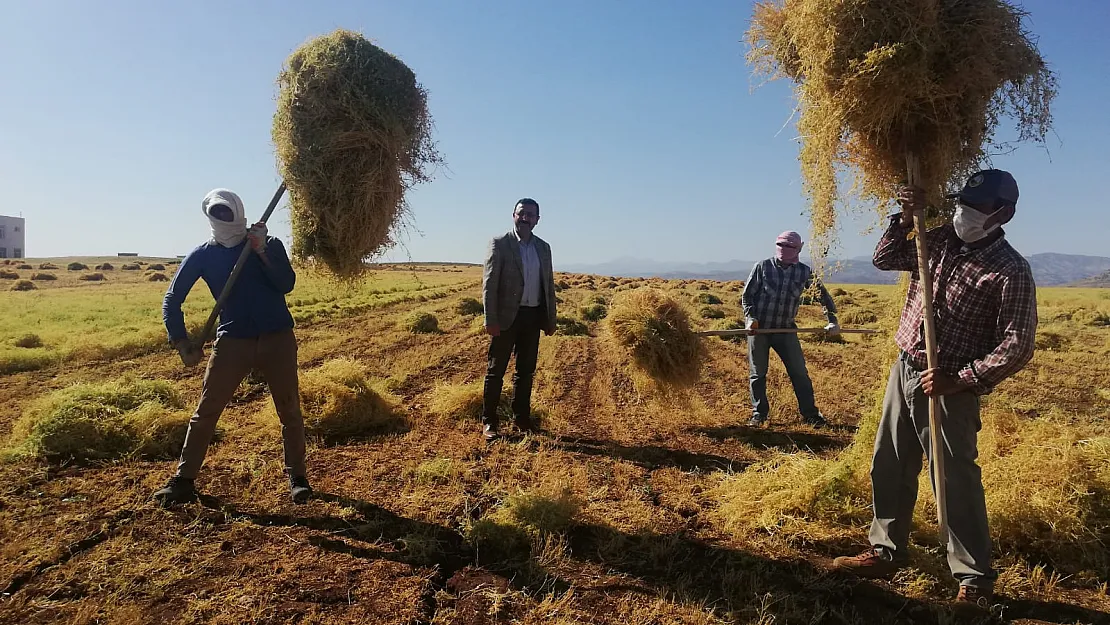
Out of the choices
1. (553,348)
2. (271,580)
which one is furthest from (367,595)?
(553,348)

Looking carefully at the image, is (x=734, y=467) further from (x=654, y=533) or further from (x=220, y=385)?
(x=220, y=385)

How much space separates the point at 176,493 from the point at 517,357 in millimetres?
3110

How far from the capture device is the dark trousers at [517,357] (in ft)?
17.9

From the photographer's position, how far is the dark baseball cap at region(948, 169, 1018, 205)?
8.74ft

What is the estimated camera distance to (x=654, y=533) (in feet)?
12.0

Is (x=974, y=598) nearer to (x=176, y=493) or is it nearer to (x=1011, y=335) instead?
(x=1011, y=335)

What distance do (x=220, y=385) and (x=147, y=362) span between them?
8078 millimetres

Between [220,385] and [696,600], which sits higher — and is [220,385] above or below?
above

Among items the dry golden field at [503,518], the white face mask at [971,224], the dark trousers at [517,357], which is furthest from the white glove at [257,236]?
the white face mask at [971,224]

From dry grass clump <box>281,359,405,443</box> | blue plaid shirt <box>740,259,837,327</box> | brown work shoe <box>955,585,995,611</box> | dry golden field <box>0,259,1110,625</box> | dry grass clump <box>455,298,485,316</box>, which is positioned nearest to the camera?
brown work shoe <box>955,585,995,611</box>

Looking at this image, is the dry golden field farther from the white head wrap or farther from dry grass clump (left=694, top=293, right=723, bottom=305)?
dry grass clump (left=694, top=293, right=723, bottom=305)

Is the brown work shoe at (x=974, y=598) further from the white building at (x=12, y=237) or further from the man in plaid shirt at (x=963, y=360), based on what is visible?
the white building at (x=12, y=237)

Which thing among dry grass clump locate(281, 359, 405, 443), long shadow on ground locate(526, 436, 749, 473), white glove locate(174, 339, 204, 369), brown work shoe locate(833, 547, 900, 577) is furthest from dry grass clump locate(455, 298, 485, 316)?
brown work shoe locate(833, 547, 900, 577)

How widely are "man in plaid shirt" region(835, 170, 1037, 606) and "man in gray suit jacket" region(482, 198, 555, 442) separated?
3.03 m
